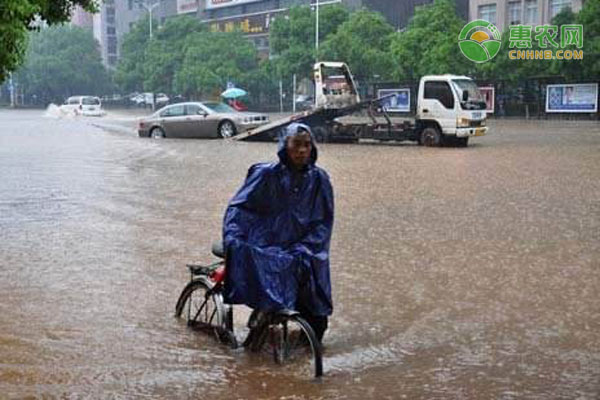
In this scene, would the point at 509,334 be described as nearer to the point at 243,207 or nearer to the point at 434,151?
the point at 243,207

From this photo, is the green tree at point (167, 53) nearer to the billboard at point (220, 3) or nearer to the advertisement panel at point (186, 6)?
the billboard at point (220, 3)

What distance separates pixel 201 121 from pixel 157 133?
207 centimetres

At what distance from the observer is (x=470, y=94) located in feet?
76.4

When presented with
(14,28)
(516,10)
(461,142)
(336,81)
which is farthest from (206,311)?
(516,10)

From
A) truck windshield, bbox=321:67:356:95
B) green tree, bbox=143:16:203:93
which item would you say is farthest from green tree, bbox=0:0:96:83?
green tree, bbox=143:16:203:93

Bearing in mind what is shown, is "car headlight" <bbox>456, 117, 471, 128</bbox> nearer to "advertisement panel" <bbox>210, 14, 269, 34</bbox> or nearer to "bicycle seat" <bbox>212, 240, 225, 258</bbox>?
"bicycle seat" <bbox>212, 240, 225, 258</bbox>

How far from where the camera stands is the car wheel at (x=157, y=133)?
29.2 m

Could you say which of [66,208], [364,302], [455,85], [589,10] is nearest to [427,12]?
[589,10]

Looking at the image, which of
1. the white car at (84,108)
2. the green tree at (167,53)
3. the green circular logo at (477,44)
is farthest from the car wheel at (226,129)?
the green tree at (167,53)

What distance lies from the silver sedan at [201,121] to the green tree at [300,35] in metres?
24.3

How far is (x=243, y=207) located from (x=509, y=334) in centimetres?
221

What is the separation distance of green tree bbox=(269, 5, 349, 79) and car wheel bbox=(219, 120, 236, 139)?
25.2 m

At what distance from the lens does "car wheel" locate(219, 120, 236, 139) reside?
2770 centimetres

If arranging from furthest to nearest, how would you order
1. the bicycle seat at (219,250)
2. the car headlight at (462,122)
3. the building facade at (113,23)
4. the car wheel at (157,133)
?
the building facade at (113,23) → the car wheel at (157,133) → the car headlight at (462,122) → the bicycle seat at (219,250)
